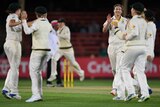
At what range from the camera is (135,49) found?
680 inches

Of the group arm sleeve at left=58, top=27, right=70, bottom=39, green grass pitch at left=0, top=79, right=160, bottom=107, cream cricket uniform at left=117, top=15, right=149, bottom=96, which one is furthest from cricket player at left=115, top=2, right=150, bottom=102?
arm sleeve at left=58, top=27, right=70, bottom=39

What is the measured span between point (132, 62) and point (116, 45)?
161cm

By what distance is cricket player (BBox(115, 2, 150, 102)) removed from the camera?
17.2m

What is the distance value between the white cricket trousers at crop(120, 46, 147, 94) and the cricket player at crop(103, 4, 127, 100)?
834 millimetres

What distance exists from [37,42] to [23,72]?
45.3 ft

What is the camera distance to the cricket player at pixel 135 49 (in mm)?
17250

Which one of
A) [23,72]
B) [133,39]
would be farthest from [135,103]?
[23,72]

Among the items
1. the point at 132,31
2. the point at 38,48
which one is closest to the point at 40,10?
the point at 38,48

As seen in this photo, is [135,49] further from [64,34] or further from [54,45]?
[64,34]

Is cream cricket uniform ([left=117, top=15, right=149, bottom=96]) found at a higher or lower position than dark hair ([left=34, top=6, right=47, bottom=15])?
lower

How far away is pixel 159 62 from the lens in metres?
32.2

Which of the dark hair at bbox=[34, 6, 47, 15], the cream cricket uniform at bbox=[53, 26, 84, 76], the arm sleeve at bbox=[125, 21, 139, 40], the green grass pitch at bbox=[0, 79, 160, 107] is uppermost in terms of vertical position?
the dark hair at bbox=[34, 6, 47, 15]

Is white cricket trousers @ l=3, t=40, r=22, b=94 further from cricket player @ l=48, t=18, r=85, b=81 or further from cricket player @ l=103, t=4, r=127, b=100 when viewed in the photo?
cricket player @ l=48, t=18, r=85, b=81

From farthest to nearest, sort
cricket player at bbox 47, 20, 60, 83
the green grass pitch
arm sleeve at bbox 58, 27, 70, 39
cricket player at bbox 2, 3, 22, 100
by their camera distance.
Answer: arm sleeve at bbox 58, 27, 70, 39 < cricket player at bbox 47, 20, 60, 83 < cricket player at bbox 2, 3, 22, 100 < the green grass pitch
